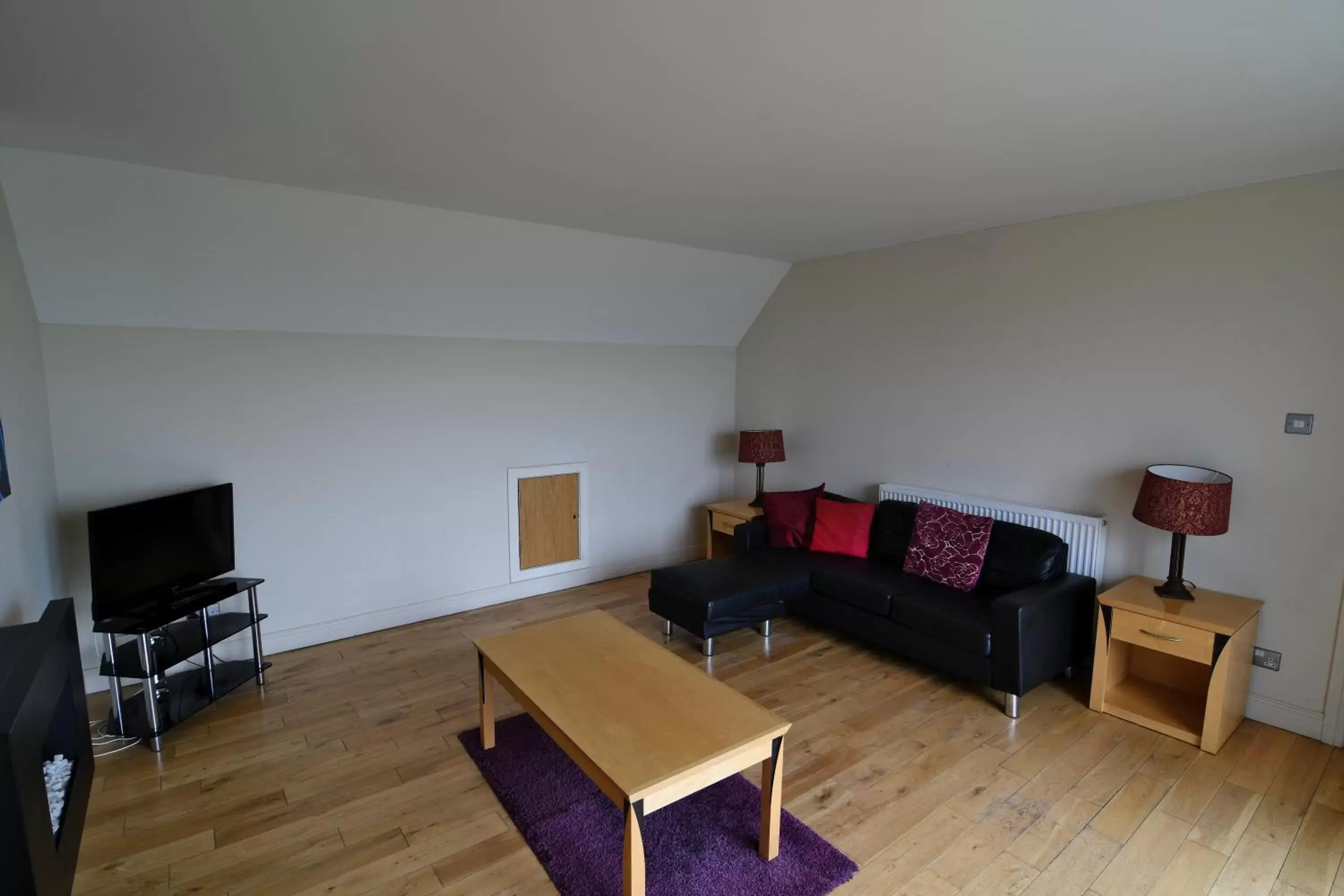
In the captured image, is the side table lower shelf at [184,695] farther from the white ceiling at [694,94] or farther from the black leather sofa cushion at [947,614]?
the black leather sofa cushion at [947,614]

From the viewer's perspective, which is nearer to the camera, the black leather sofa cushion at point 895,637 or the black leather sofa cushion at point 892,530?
the black leather sofa cushion at point 895,637

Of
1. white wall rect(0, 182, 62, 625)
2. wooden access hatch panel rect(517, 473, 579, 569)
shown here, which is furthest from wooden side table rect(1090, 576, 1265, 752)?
white wall rect(0, 182, 62, 625)

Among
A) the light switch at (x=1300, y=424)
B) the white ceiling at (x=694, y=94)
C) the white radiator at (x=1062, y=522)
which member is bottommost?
the white radiator at (x=1062, y=522)

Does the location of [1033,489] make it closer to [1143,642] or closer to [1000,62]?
[1143,642]

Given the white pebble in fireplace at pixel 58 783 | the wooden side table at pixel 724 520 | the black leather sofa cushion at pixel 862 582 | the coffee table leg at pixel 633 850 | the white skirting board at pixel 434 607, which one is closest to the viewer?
the coffee table leg at pixel 633 850

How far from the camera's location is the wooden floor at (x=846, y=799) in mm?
2109

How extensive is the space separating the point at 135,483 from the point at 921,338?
4.57 meters

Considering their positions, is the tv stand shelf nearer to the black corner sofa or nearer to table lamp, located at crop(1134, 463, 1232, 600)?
the black corner sofa

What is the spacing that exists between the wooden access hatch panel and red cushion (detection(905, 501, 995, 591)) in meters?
2.41

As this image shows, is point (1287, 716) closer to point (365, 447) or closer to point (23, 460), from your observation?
point (365, 447)

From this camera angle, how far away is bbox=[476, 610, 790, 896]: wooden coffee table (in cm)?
193

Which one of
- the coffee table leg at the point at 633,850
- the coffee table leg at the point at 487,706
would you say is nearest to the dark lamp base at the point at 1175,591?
the coffee table leg at the point at 633,850

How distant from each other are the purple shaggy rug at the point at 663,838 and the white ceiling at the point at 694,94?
2493 mm

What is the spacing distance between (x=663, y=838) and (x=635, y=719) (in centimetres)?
47
